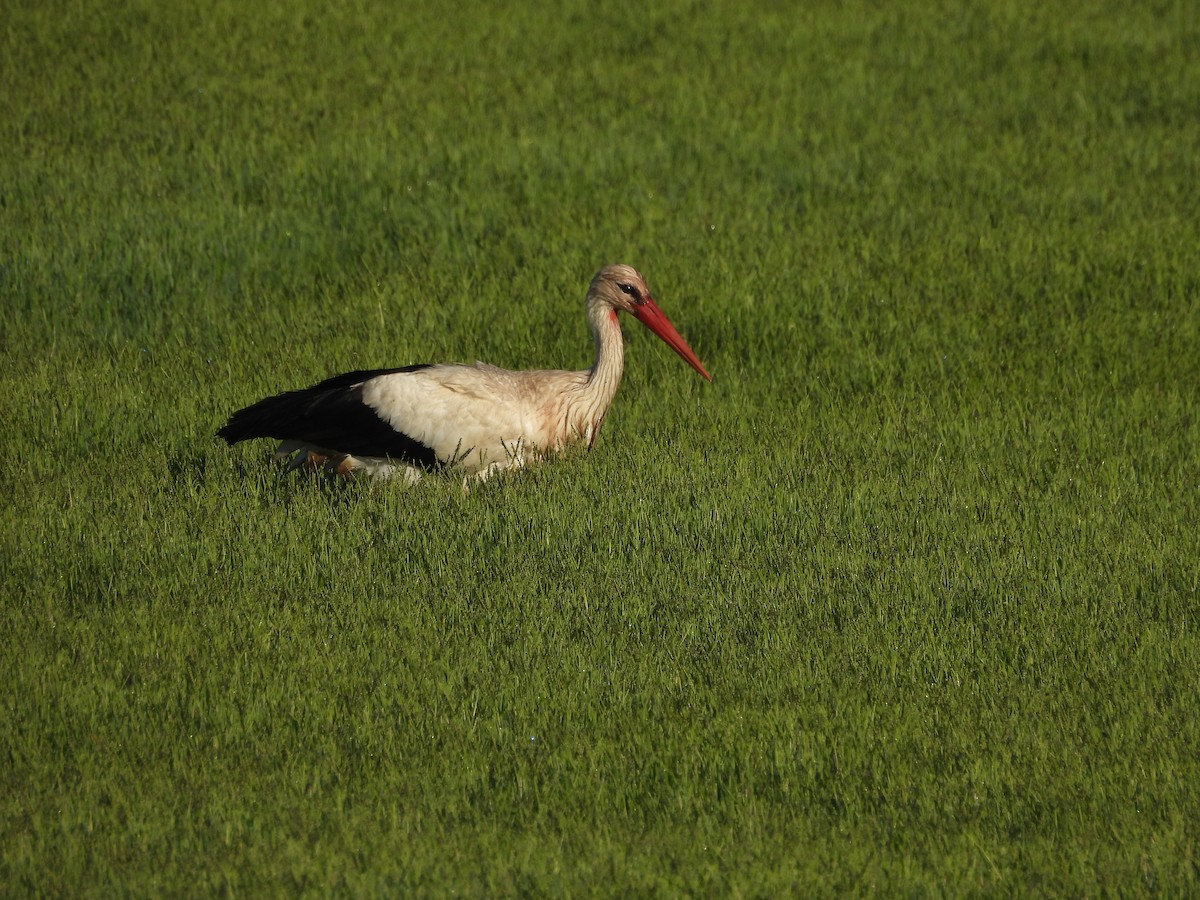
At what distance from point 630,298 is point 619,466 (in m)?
0.93

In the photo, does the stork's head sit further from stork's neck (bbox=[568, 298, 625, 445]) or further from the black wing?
the black wing

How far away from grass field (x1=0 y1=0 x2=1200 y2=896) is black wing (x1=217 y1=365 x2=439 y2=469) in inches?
8.2

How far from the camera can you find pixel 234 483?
710cm

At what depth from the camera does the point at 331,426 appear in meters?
7.09

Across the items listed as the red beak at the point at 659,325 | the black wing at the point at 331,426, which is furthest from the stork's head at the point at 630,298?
the black wing at the point at 331,426

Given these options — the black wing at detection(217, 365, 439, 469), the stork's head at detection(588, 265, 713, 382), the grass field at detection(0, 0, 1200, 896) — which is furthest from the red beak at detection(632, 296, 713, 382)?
the black wing at detection(217, 365, 439, 469)

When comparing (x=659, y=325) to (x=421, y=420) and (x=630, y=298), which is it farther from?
(x=421, y=420)

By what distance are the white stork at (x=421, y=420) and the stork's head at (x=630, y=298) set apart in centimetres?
53

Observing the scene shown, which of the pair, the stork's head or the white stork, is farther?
the stork's head

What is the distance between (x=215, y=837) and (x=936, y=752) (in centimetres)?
230

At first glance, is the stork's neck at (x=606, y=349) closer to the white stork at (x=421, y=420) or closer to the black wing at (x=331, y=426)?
the white stork at (x=421, y=420)

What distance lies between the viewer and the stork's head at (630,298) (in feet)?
25.4

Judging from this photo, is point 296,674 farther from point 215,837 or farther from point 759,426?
point 759,426

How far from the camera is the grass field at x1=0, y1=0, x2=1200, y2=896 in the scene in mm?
4555
